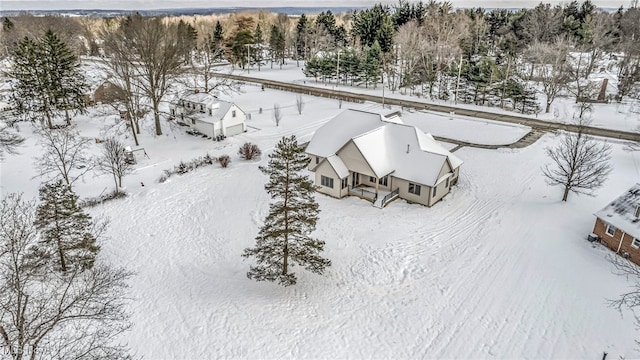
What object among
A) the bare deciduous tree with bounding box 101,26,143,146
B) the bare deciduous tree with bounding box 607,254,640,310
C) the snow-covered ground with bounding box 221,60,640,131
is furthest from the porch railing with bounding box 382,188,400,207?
the snow-covered ground with bounding box 221,60,640,131

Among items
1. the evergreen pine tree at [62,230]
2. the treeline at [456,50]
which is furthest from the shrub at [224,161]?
the treeline at [456,50]

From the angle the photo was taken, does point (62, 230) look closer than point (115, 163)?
Yes

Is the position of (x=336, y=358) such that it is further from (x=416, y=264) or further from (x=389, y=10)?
(x=389, y=10)

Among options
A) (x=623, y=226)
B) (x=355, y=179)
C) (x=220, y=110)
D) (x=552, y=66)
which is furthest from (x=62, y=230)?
(x=552, y=66)

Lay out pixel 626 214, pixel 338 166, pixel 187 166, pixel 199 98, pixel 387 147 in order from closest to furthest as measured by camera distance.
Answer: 1. pixel 626 214
2. pixel 338 166
3. pixel 387 147
4. pixel 187 166
5. pixel 199 98

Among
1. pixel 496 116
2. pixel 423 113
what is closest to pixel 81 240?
pixel 423 113

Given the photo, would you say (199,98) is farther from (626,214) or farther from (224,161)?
(626,214)
